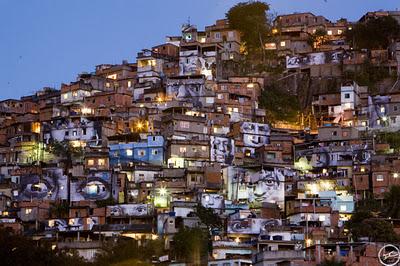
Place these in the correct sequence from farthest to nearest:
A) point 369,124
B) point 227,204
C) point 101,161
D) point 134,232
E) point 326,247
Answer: point 369,124, point 101,161, point 227,204, point 134,232, point 326,247

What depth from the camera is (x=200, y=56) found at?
70625mm

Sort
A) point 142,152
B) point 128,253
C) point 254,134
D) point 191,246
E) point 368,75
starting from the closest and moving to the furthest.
A: point 128,253 → point 191,246 → point 142,152 → point 254,134 → point 368,75

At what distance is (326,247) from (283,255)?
82.2 inches

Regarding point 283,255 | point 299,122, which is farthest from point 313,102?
point 283,255

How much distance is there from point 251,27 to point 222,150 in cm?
1966

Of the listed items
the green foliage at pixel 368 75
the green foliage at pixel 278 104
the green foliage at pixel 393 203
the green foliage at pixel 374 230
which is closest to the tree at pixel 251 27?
the green foliage at pixel 278 104

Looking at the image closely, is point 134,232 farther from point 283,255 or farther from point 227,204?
point 283,255

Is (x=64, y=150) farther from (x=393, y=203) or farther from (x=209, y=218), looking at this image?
(x=393, y=203)

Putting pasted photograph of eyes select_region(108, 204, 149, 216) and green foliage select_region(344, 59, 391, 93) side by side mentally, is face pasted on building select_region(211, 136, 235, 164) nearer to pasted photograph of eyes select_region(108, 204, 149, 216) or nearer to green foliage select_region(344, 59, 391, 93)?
pasted photograph of eyes select_region(108, 204, 149, 216)

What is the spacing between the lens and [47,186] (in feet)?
180

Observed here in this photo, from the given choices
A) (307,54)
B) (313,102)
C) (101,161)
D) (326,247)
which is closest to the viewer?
(326,247)

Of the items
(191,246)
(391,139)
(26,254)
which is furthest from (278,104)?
(26,254)

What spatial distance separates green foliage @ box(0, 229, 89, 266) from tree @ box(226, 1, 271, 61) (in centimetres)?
3744

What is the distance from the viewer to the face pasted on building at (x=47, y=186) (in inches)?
2154
